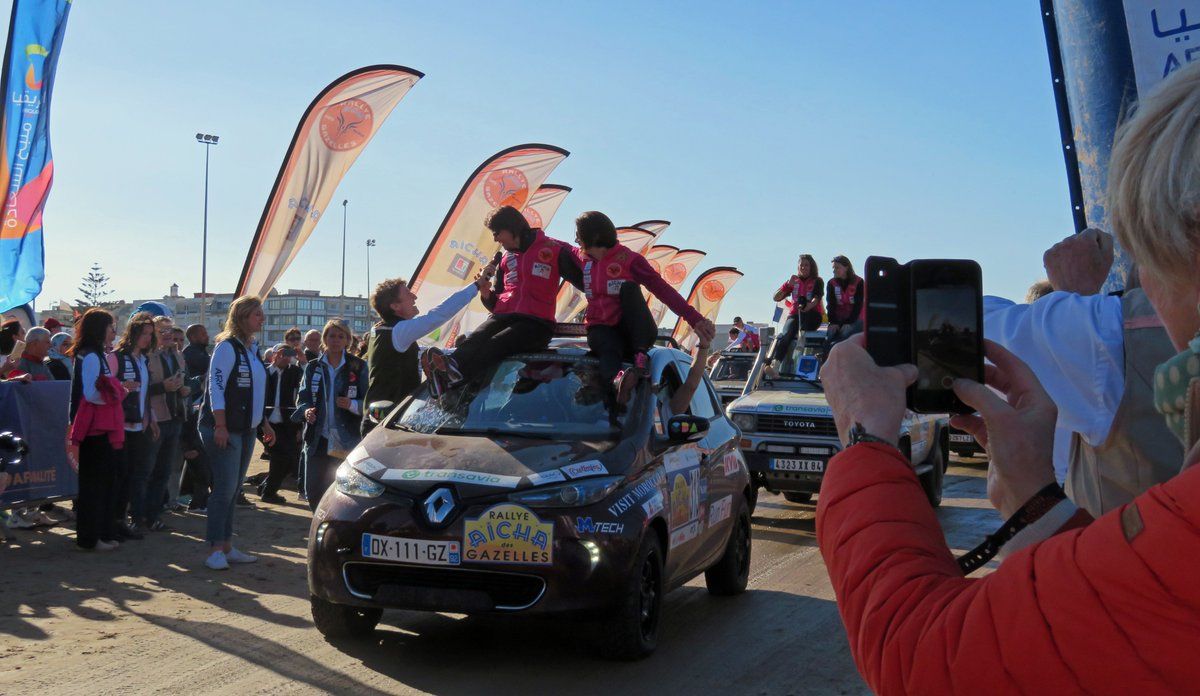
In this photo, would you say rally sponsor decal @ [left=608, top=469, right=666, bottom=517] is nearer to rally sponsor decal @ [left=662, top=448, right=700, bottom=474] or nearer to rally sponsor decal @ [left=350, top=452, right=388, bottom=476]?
rally sponsor decal @ [left=662, top=448, right=700, bottom=474]

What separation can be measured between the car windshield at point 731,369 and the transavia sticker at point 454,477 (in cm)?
1358

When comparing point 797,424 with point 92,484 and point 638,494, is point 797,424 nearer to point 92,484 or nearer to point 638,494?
point 638,494

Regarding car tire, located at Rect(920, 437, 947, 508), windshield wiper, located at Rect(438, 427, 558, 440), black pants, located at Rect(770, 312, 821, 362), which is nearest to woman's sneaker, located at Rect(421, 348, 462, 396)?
windshield wiper, located at Rect(438, 427, 558, 440)

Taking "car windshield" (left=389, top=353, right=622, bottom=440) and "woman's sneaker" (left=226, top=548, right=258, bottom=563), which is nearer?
"car windshield" (left=389, top=353, right=622, bottom=440)

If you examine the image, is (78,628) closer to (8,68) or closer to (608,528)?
(608,528)

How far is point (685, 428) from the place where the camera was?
6.95 metres

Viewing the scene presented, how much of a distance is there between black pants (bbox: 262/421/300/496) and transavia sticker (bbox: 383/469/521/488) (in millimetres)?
7689

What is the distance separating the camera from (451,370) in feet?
24.7

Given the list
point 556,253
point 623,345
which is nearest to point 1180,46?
point 623,345

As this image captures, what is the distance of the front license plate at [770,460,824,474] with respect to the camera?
12219 millimetres

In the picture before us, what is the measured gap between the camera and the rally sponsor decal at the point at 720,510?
25.2 ft

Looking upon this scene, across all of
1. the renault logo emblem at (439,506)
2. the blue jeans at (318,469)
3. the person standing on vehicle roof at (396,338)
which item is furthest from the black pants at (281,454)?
the renault logo emblem at (439,506)

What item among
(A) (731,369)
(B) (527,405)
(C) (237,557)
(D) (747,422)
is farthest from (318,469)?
(A) (731,369)

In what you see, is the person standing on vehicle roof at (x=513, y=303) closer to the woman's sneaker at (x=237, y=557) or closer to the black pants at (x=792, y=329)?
the woman's sneaker at (x=237, y=557)
